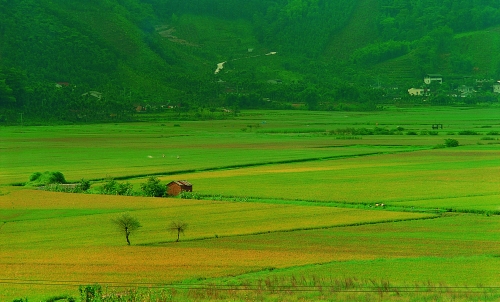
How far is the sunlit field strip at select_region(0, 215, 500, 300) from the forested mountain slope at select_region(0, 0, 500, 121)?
61300mm

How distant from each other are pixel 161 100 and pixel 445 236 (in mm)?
76038

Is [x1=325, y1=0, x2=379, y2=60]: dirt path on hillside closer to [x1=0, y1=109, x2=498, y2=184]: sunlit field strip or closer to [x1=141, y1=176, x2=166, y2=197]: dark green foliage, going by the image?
[x1=0, y1=109, x2=498, y2=184]: sunlit field strip

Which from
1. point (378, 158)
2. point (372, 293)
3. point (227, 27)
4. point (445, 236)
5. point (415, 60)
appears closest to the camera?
point (372, 293)

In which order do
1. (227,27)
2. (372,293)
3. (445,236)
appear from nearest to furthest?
(372,293), (445,236), (227,27)

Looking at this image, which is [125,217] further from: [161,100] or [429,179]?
[161,100]

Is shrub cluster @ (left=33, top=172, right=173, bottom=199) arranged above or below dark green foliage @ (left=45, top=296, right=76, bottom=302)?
above

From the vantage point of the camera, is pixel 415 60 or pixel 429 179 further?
pixel 415 60

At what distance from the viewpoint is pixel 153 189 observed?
121 feet

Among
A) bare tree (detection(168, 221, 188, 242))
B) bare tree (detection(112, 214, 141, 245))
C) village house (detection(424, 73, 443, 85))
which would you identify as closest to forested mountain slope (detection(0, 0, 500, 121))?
village house (detection(424, 73, 443, 85))

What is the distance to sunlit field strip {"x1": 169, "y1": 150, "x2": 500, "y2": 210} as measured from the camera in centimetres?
3603

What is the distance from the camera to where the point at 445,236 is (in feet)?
87.8

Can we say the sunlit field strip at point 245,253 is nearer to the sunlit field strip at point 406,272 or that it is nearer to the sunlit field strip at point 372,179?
the sunlit field strip at point 406,272

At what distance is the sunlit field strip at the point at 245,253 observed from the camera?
75.4 feet

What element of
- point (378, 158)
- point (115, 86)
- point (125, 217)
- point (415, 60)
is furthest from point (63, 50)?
point (125, 217)
